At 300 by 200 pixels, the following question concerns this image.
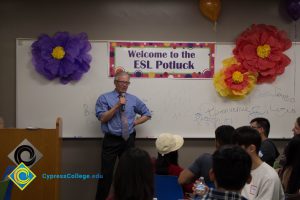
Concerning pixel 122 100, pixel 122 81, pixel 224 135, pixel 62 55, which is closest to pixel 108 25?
pixel 62 55

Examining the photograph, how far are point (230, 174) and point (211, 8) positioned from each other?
2.98m

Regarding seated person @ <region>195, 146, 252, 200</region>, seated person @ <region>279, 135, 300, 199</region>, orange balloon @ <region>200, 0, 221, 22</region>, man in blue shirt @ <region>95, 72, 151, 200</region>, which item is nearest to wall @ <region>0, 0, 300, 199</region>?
orange balloon @ <region>200, 0, 221, 22</region>

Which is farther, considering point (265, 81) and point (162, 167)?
point (265, 81)

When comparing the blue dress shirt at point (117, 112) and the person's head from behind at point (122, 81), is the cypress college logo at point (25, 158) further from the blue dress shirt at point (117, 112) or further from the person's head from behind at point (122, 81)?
the person's head from behind at point (122, 81)

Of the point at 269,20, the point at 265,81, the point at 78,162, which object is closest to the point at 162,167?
the point at 78,162

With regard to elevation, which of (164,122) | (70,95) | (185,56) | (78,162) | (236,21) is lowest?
(78,162)

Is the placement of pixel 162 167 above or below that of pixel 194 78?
below

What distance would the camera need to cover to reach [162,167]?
2930mm

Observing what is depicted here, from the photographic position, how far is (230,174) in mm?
1666

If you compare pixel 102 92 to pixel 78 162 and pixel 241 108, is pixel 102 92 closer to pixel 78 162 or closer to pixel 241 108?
pixel 78 162

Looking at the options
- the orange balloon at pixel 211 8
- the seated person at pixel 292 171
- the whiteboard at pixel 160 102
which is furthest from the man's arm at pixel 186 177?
the orange balloon at pixel 211 8

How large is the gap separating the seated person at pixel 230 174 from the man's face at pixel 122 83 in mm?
2486

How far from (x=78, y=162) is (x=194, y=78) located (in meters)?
1.65

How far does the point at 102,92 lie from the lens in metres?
4.39
